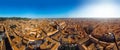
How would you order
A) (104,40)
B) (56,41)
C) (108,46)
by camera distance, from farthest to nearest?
(56,41), (104,40), (108,46)

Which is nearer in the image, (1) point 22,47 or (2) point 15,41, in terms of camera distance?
(1) point 22,47

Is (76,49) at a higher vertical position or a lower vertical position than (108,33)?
lower

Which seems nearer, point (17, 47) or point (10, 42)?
point (17, 47)

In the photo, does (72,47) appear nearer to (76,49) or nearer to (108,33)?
(76,49)

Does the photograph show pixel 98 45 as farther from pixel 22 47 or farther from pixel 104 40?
pixel 22 47

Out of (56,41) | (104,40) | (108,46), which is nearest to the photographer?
(108,46)

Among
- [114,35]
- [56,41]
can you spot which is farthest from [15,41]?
[114,35]

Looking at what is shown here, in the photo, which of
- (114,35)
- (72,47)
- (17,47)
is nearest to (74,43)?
(72,47)

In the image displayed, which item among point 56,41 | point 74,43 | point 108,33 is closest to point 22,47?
point 56,41
